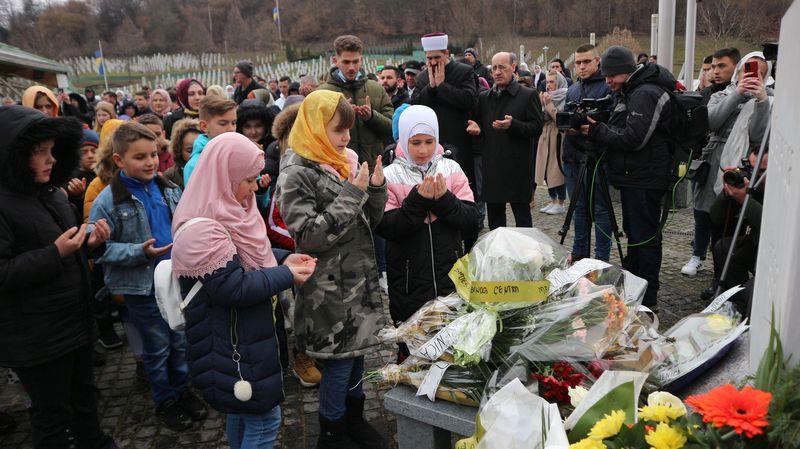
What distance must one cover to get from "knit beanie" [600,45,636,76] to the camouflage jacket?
2.61 meters

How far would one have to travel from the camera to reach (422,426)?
2285 millimetres

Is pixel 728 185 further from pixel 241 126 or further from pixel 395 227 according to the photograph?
pixel 241 126

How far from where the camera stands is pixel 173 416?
3.57 m

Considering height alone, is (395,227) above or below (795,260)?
below

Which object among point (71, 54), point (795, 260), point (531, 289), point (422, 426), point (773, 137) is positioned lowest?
point (422, 426)

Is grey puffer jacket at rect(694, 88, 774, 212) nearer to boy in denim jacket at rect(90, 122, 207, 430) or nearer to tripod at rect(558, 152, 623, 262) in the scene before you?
tripod at rect(558, 152, 623, 262)

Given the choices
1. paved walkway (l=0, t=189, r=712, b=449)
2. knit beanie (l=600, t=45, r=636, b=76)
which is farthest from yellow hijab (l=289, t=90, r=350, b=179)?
knit beanie (l=600, t=45, r=636, b=76)

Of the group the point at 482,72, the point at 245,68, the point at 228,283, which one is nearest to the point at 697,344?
the point at 228,283

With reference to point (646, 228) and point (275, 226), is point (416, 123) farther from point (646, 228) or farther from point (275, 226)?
point (646, 228)

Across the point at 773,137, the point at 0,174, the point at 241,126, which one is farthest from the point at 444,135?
the point at 773,137

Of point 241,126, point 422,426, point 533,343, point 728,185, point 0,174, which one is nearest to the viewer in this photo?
point 533,343

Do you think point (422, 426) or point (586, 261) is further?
point (586, 261)

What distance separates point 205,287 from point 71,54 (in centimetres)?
6543

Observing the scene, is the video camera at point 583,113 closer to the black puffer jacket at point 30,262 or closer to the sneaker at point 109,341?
the black puffer jacket at point 30,262
